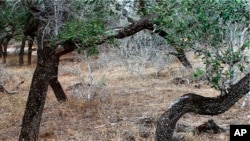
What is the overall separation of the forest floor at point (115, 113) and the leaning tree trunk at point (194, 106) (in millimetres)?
1587

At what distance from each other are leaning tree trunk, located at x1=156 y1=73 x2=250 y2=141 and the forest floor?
1.59 metres

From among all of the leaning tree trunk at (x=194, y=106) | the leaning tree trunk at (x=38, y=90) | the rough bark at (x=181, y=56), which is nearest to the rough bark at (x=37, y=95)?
the leaning tree trunk at (x=38, y=90)

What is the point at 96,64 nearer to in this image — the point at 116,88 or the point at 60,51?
the point at 116,88

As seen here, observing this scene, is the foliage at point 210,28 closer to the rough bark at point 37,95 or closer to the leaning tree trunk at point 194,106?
the leaning tree trunk at point 194,106

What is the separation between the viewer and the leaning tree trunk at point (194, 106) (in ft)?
17.0

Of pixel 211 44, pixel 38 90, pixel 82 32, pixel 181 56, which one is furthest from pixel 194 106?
pixel 181 56

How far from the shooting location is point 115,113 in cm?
906

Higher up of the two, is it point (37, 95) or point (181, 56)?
point (37, 95)

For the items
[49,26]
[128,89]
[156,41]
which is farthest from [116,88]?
[49,26]

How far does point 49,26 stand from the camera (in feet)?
21.6

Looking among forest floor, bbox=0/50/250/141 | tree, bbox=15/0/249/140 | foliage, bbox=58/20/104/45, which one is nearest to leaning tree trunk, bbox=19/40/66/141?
tree, bbox=15/0/249/140

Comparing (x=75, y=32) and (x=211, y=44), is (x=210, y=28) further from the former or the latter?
(x=75, y=32)

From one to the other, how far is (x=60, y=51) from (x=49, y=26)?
2.89 ft

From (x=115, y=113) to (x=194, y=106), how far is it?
3926mm
